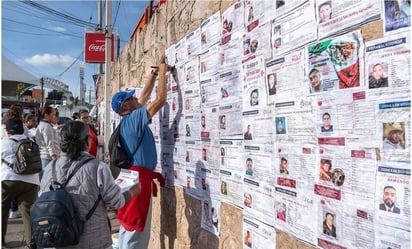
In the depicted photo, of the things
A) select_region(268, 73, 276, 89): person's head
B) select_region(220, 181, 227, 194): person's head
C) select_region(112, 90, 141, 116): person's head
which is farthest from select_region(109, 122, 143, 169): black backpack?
select_region(268, 73, 276, 89): person's head

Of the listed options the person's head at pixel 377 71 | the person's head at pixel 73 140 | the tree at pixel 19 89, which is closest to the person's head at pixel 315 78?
the person's head at pixel 377 71

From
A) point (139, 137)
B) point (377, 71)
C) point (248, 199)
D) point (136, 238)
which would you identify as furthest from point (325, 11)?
point (136, 238)

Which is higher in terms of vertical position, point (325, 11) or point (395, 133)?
point (325, 11)

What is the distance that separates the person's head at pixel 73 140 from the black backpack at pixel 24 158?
2567 millimetres

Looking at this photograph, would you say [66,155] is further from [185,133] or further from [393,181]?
[393,181]

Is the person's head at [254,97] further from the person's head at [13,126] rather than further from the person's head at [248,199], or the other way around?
the person's head at [13,126]

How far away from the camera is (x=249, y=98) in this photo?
2.12 m

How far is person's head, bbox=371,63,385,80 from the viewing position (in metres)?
1.25

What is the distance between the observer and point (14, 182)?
15.7ft

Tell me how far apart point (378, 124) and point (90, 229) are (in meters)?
2.00

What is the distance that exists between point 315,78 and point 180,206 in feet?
7.02

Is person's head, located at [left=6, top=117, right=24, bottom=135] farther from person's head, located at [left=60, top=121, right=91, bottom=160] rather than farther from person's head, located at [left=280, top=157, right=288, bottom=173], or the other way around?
person's head, located at [left=280, top=157, right=288, bottom=173]

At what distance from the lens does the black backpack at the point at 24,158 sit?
4711mm

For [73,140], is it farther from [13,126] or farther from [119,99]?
[13,126]
